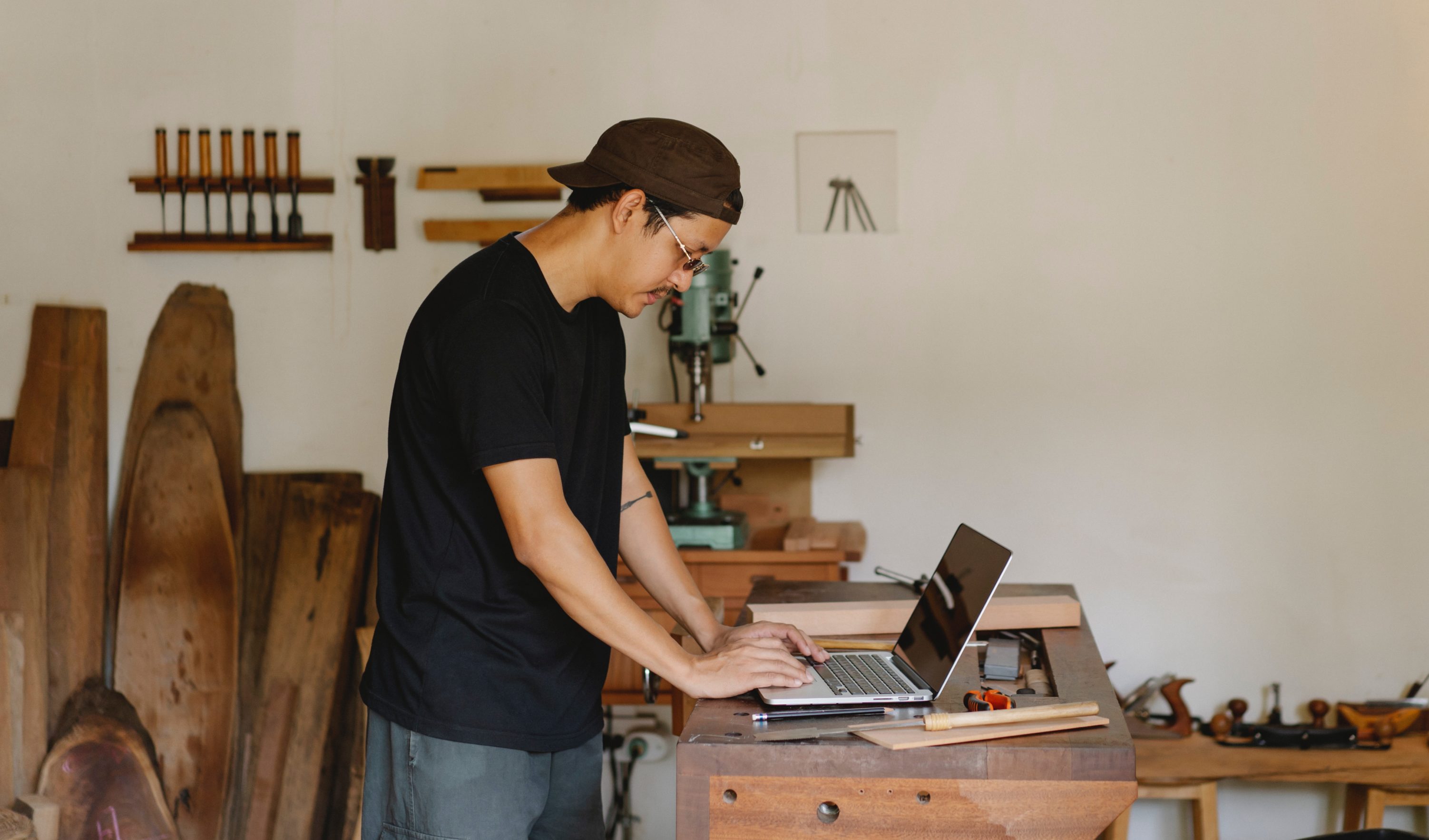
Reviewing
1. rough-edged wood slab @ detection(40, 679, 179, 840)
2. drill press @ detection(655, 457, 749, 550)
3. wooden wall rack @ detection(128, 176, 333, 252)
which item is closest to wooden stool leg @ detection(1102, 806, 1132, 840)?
drill press @ detection(655, 457, 749, 550)

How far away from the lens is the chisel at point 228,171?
3.08m

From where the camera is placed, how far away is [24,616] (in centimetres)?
278

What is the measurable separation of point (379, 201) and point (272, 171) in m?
0.32

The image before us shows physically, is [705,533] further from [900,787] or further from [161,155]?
[161,155]

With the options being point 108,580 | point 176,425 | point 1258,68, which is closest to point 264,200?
point 176,425

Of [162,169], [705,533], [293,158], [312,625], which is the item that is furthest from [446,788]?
[162,169]

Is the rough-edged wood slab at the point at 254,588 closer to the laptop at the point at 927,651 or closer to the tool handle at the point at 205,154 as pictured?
the tool handle at the point at 205,154

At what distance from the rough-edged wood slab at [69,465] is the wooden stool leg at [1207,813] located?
286 cm

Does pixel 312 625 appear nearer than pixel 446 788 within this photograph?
No

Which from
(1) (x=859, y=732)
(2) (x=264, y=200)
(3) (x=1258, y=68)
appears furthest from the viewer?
(2) (x=264, y=200)

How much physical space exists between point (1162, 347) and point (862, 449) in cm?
87

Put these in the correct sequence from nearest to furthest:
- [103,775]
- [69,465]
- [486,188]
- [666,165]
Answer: [666,165]
[103,775]
[69,465]
[486,188]

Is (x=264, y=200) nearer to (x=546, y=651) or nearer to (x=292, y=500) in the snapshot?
(x=292, y=500)

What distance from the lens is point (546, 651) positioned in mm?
1425
